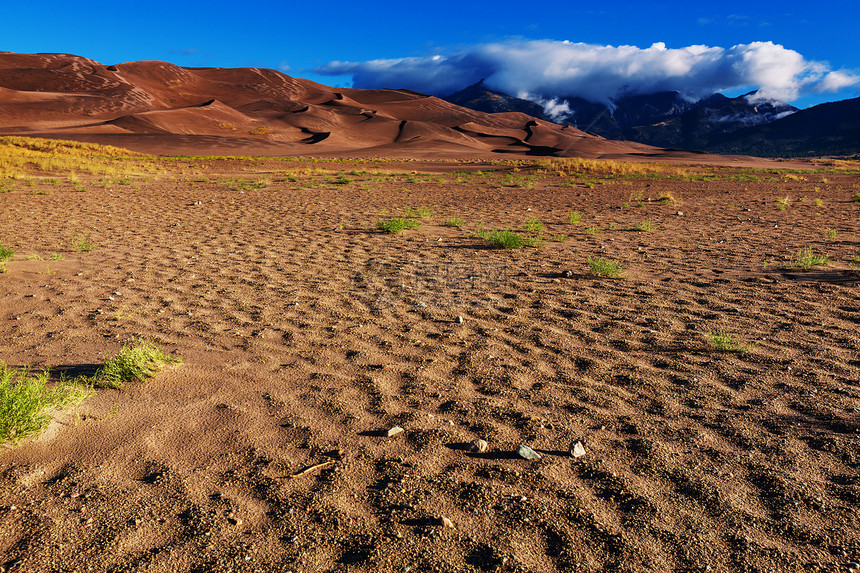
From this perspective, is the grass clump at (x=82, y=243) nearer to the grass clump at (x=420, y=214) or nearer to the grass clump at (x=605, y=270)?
the grass clump at (x=420, y=214)

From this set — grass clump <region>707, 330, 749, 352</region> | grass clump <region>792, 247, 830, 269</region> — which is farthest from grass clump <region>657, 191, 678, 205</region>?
grass clump <region>707, 330, 749, 352</region>

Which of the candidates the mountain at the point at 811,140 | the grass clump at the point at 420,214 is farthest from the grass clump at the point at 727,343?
the mountain at the point at 811,140

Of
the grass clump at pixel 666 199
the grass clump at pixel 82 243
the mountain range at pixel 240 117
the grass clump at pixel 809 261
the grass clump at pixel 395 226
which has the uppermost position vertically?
the mountain range at pixel 240 117

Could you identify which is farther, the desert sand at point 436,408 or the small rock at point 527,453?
the small rock at point 527,453

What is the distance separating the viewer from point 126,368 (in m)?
3.69

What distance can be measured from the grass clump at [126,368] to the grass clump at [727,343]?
457 centimetres

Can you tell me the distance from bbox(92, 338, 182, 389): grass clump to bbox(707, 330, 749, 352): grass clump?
4.57 meters

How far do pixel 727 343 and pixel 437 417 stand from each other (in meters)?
2.75

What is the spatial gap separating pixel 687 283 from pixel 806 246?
3.96 metres

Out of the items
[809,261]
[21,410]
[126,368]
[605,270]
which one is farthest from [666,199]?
[21,410]

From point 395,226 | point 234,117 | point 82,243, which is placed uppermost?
point 234,117

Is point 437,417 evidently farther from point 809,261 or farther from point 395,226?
point 395,226

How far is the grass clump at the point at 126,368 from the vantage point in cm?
365

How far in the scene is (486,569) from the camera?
83.1 inches
